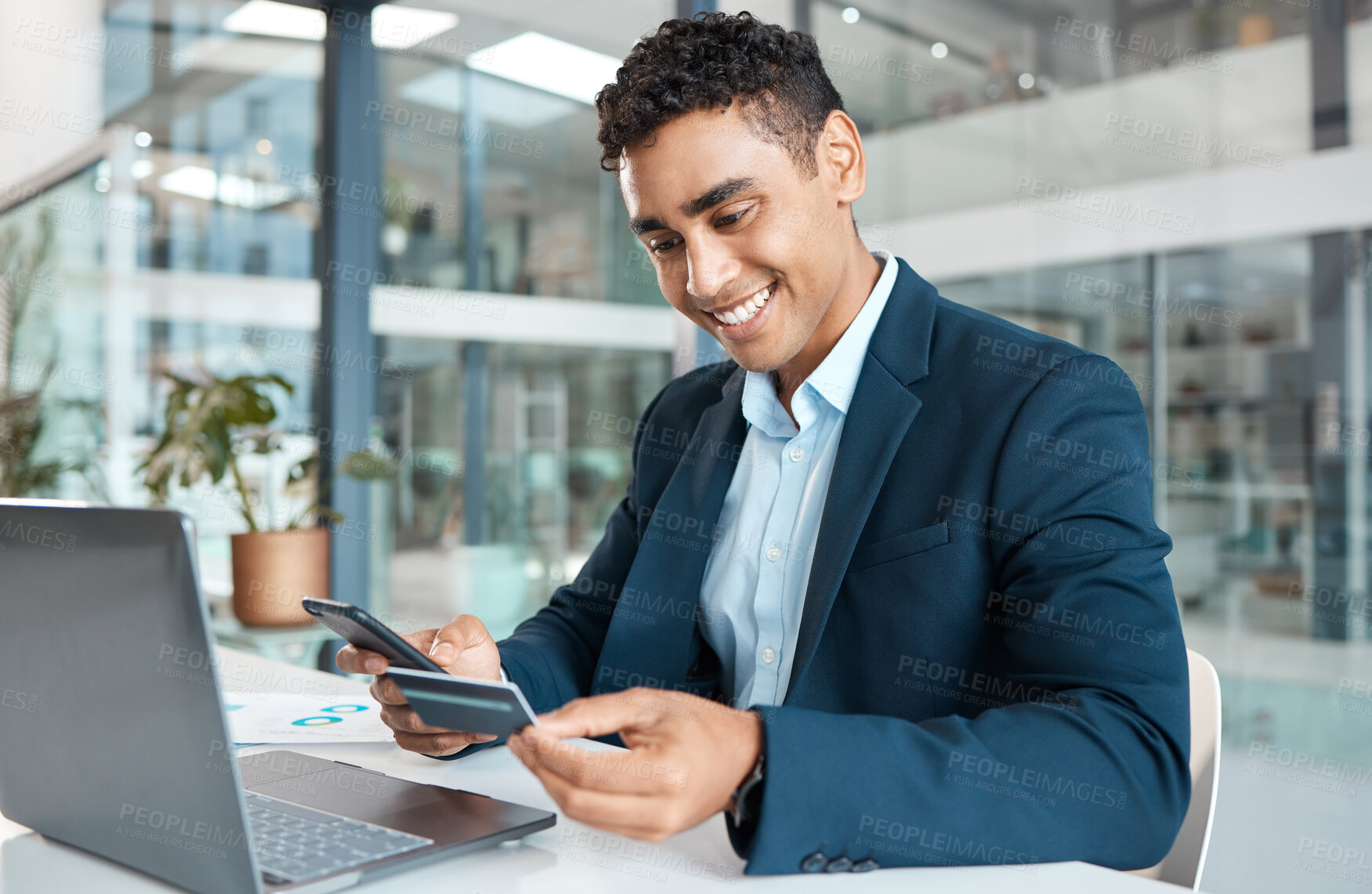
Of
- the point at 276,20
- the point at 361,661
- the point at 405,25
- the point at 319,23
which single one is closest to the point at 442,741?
the point at 361,661

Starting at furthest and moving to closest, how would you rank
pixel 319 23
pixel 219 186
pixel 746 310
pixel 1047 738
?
pixel 219 186
pixel 319 23
pixel 746 310
pixel 1047 738

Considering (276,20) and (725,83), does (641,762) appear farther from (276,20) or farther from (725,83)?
(276,20)

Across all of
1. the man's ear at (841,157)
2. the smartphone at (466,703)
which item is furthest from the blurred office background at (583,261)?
the smartphone at (466,703)

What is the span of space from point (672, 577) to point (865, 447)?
0.35m

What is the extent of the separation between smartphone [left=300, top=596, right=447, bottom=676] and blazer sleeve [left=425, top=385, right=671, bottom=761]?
28cm

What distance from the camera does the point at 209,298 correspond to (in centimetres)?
383

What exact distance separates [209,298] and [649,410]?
2751 mm

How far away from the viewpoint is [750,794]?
2.59 feet

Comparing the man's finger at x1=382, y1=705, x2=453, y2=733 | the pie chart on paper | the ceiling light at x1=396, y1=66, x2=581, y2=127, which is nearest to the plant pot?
the ceiling light at x1=396, y1=66, x2=581, y2=127

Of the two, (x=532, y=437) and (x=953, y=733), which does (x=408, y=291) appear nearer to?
(x=532, y=437)

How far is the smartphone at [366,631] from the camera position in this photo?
0.84 metres

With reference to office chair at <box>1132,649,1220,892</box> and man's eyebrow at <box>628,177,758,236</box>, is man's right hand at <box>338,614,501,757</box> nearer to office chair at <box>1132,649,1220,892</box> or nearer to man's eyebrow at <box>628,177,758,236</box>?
man's eyebrow at <box>628,177,758,236</box>

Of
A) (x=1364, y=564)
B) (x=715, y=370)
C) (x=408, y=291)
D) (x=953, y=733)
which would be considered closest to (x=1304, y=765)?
(x=1364, y=564)

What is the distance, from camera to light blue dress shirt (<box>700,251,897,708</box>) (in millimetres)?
1358
